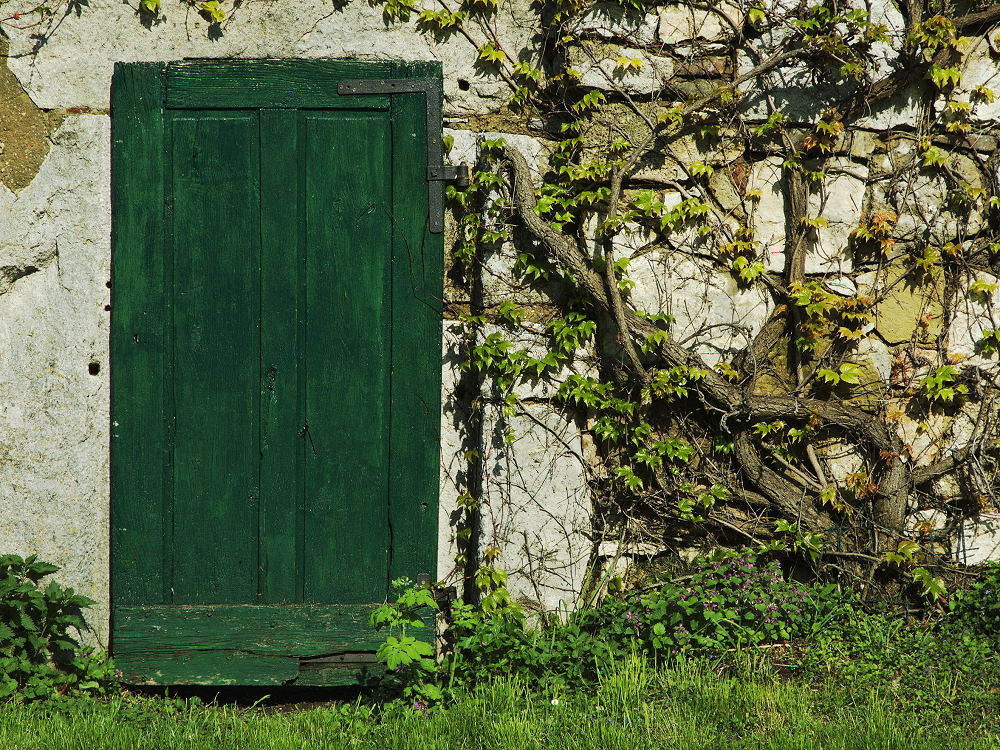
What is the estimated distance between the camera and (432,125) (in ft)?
10.1

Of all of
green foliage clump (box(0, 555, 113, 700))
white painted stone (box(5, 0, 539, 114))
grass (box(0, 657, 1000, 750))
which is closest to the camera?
grass (box(0, 657, 1000, 750))

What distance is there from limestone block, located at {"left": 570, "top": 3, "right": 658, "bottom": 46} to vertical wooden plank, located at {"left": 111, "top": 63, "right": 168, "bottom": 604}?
155cm

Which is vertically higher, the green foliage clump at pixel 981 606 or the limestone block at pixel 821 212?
the limestone block at pixel 821 212

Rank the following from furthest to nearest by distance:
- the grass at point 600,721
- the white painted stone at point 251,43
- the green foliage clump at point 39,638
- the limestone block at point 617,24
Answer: the limestone block at point 617,24 < the white painted stone at point 251,43 < the green foliage clump at point 39,638 < the grass at point 600,721

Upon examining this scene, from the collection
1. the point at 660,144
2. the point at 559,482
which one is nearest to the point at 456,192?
the point at 660,144

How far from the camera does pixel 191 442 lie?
3057 mm

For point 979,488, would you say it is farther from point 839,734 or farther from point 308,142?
point 308,142

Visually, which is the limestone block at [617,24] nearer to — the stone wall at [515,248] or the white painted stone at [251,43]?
the stone wall at [515,248]

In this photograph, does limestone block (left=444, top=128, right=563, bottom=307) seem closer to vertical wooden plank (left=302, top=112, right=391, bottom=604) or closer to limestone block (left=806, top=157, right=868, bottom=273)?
vertical wooden plank (left=302, top=112, right=391, bottom=604)

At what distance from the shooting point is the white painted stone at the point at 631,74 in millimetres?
3131

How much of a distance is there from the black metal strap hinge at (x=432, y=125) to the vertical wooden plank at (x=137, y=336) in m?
0.72

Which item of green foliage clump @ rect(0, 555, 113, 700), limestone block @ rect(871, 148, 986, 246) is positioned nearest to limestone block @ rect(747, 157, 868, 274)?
limestone block @ rect(871, 148, 986, 246)

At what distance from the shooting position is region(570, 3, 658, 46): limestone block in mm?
3111

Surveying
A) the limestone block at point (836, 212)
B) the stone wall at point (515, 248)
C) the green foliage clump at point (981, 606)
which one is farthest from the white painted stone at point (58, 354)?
the green foliage clump at point (981, 606)
